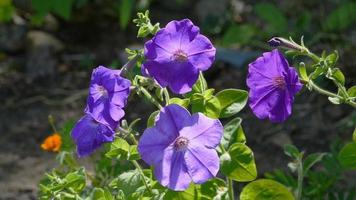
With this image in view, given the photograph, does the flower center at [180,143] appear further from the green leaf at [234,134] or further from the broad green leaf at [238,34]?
the broad green leaf at [238,34]

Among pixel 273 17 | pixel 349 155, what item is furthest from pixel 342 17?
pixel 349 155

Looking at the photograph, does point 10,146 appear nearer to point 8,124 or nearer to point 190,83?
point 8,124

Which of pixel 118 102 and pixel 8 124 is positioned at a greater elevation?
pixel 118 102

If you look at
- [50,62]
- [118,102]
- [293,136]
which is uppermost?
[118,102]

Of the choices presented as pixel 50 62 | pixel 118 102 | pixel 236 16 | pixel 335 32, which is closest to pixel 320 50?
pixel 335 32

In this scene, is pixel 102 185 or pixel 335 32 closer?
pixel 102 185

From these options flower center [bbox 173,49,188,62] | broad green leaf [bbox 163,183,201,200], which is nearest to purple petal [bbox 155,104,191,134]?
flower center [bbox 173,49,188,62]

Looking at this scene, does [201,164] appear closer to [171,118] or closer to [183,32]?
[171,118]
